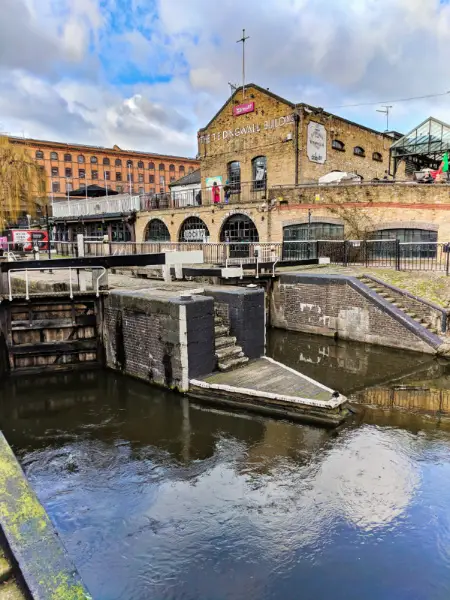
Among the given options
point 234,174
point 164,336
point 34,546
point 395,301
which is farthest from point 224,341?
point 234,174

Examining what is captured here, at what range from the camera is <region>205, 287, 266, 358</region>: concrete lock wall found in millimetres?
10586

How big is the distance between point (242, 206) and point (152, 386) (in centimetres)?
1513

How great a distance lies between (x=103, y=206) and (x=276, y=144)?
45.3ft

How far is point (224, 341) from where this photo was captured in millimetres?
10414

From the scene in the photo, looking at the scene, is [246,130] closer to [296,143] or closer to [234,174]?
[234,174]

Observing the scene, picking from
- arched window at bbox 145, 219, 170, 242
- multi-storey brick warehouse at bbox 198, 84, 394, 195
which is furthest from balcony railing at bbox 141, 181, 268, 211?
arched window at bbox 145, 219, 170, 242

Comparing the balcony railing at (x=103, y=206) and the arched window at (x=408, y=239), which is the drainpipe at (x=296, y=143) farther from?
the balcony railing at (x=103, y=206)

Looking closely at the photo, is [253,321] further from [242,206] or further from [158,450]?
[242,206]

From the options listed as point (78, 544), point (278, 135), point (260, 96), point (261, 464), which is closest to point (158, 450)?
point (261, 464)

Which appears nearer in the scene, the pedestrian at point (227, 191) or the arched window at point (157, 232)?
the pedestrian at point (227, 191)

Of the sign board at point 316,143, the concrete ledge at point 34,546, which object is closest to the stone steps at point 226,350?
the concrete ledge at point 34,546

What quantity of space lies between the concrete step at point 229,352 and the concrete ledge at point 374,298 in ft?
17.4

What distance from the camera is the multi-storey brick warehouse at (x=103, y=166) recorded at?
66250 mm

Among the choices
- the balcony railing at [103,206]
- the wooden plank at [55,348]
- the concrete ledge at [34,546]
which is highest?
the balcony railing at [103,206]
